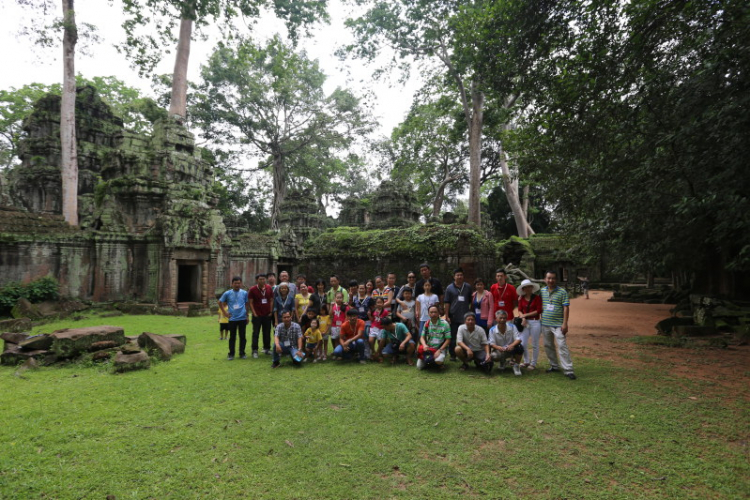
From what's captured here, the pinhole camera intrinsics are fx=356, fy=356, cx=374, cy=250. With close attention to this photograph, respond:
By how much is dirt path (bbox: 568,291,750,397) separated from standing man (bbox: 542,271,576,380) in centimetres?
177

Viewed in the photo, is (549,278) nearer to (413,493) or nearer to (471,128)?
(413,493)

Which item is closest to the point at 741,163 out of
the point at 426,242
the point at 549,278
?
the point at 549,278

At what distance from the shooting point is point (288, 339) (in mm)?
6230

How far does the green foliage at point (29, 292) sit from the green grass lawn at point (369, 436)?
801 centimetres

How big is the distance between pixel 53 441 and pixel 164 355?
3197 mm

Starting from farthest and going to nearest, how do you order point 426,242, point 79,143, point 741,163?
point 79,143 < point 426,242 < point 741,163

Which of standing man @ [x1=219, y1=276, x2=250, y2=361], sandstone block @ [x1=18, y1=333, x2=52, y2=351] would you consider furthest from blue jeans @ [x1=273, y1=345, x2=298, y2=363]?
sandstone block @ [x1=18, y1=333, x2=52, y2=351]

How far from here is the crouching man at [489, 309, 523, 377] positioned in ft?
18.4

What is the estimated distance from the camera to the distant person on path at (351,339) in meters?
6.30

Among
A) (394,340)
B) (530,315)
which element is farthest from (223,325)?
(530,315)

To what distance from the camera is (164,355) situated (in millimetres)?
6547

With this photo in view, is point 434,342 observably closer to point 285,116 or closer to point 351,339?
point 351,339

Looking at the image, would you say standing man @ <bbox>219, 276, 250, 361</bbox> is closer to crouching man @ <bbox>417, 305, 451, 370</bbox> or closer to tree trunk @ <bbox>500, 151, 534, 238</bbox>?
crouching man @ <bbox>417, 305, 451, 370</bbox>

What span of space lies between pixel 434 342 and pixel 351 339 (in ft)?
4.79
